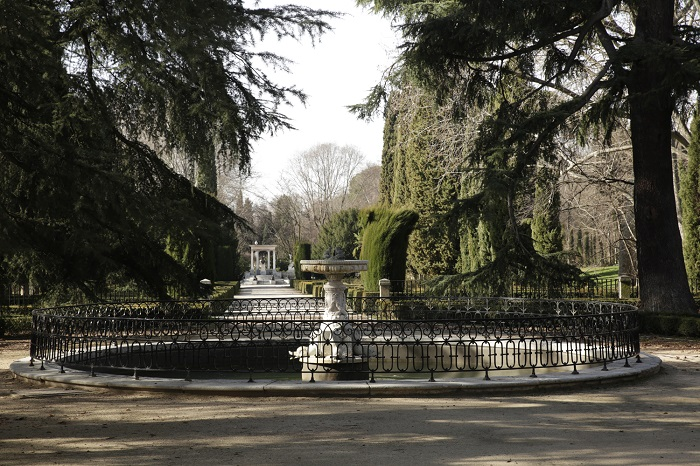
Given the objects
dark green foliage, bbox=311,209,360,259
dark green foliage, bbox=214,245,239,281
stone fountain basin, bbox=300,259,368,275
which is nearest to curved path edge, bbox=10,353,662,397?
stone fountain basin, bbox=300,259,368,275

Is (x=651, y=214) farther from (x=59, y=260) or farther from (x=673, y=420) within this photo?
(x=59, y=260)

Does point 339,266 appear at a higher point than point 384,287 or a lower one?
higher

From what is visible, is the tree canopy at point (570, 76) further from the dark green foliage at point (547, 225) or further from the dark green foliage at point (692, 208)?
the dark green foliage at point (547, 225)

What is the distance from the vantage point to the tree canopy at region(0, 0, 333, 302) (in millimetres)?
9508

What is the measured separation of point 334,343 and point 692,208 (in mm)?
16073

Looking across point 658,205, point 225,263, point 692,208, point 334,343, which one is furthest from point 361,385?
point 225,263

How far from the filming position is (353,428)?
704 cm

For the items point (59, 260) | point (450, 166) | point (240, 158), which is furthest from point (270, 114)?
point (450, 166)

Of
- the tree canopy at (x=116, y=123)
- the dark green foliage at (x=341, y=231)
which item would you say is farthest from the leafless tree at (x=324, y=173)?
the tree canopy at (x=116, y=123)

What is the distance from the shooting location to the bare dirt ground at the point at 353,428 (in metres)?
6.01

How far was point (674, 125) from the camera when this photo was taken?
2764 centimetres

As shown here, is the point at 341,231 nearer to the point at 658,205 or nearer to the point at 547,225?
the point at 547,225

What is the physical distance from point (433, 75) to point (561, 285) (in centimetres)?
602

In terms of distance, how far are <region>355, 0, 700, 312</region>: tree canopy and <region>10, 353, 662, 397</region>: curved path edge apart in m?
6.04
